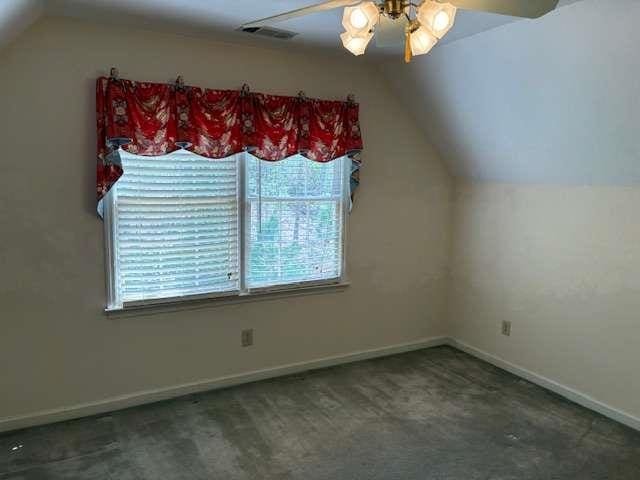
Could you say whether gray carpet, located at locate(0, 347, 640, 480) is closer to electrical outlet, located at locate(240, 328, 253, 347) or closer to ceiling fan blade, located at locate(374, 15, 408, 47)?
electrical outlet, located at locate(240, 328, 253, 347)

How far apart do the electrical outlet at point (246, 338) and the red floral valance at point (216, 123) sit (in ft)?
4.13

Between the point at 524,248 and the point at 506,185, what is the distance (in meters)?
0.51

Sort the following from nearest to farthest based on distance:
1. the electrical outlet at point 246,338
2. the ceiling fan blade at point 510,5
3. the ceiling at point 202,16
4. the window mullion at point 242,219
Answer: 1. the ceiling fan blade at point 510,5
2. the ceiling at point 202,16
3. the window mullion at point 242,219
4. the electrical outlet at point 246,338

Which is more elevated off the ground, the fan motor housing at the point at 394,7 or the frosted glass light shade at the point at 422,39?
the fan motor housing at the point at 394,7

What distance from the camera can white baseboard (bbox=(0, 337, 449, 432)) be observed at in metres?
3.02

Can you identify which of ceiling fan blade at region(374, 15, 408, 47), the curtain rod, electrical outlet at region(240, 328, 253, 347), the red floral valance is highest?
the curtain rod

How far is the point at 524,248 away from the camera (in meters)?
3.84

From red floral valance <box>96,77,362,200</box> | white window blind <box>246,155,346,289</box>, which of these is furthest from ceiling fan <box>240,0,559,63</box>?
white window blind <box>246,155,346,289</box>

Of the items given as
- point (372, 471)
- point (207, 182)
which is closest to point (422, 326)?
point (372, 471)

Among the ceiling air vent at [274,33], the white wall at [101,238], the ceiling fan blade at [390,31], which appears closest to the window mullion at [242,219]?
the white wall at [101,238]

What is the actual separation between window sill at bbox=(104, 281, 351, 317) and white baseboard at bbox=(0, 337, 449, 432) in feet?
1.78

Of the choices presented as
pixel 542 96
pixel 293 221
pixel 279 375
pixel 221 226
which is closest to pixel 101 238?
pixel 221 226

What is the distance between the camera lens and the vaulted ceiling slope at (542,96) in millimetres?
2520

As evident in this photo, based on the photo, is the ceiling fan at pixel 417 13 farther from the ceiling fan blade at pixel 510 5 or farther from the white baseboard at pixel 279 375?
the white baseboard at pixel 279 375
